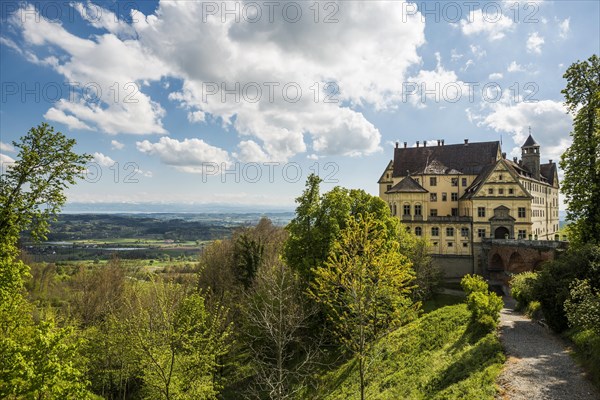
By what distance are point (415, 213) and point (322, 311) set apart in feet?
108

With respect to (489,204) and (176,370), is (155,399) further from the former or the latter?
(489,204)

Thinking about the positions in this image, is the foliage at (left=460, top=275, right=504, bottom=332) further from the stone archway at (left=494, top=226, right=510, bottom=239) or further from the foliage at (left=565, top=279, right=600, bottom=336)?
the stone archway at (left=494, top=226, right=510, bottom=239)

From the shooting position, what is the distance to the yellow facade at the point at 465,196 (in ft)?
164

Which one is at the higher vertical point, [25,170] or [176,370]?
[25,170]

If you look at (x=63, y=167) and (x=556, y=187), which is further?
(x=556, y=187)

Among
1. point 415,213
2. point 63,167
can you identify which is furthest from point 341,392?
point 415,213

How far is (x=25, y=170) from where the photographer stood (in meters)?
12.8

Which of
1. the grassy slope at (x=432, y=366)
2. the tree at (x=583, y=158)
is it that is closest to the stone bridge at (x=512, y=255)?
the tree at (x=583, y=158)

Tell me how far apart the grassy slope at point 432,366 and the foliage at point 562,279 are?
3.96 m

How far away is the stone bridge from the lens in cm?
3955

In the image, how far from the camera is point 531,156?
59.2 meters

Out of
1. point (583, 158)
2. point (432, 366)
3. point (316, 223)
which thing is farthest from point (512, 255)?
point (432, 366)

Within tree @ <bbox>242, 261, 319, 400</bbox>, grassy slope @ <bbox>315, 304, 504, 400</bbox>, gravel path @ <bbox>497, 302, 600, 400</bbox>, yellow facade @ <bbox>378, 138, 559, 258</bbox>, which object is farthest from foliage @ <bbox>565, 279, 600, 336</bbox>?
yellow facade @ <bbox>378, 138, 559, 258</bbox>

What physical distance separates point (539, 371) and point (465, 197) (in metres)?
44.0
